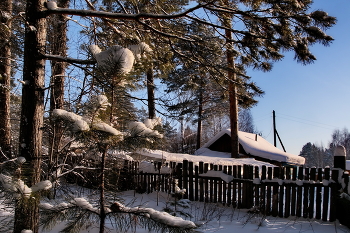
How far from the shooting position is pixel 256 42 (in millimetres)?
4746

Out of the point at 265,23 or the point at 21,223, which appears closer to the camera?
the point at 21,223

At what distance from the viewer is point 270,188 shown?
20.5 ft

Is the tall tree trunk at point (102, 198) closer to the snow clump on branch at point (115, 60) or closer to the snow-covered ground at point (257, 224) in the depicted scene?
the snow clump on branch at point (115, 60)

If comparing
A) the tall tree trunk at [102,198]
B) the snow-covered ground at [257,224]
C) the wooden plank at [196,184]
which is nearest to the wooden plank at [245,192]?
the snow-covered ground at [257,224]

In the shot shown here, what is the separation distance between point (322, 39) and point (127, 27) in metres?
3.27

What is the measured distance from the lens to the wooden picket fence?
5.83m

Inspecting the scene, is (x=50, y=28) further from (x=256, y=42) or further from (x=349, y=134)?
(x=349, y=134)

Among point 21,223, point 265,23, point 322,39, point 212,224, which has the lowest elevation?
point 212,224

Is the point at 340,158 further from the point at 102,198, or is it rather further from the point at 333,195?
the point at 102,198

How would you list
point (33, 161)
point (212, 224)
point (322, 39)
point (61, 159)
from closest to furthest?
point (33, 161) < point (322, 39) < point (212, 224) < point (61, 159)

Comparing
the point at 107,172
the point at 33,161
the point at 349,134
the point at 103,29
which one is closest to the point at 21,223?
the point at 33,161

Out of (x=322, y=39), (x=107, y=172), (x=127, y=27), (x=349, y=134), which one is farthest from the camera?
(x=349, y=134)

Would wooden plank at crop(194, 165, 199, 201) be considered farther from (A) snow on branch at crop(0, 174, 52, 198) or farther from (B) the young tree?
(A) snow on branch at crop(0, 174, 52, 198)

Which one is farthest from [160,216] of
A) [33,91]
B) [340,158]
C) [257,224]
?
[340,158]
